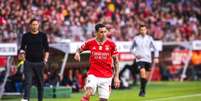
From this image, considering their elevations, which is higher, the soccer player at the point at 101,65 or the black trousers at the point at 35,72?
the soccer player at the point at 101,65

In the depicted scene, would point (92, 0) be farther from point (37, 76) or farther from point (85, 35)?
Result: point (37, 76)

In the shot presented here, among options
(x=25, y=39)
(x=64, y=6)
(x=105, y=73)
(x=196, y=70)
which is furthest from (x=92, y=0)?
(x=105, y=73)

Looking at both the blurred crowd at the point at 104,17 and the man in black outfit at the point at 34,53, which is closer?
the man in black outfit at the point at 34,53

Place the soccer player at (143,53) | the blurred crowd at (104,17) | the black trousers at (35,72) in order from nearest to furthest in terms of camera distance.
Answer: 1. the black trousers at (35,72)
2. the soccer player at (143,53)
3. the blurred crowd at (104,17)

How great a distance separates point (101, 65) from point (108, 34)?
40.5 feet

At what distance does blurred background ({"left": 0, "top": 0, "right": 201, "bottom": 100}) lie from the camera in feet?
81.9

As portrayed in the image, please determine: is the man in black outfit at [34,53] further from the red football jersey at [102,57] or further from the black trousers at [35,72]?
the red football jersey at [102,57]

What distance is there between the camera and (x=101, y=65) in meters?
16.0

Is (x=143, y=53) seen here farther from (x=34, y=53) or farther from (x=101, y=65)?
(x=101, y=65)

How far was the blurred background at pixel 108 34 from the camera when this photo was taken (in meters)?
25.0

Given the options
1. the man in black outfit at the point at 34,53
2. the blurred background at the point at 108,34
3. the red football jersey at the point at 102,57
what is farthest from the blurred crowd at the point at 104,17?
the red football jersey at the point at 102,57

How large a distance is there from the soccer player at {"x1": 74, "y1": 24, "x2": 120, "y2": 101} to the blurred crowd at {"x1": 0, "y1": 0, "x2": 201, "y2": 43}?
890cm

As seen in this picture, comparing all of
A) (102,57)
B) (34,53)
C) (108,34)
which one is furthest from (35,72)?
(108,34)

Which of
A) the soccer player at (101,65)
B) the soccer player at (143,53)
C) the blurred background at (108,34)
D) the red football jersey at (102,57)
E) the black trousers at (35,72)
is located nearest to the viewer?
the soccer player at (101,65)
